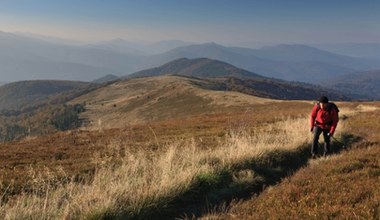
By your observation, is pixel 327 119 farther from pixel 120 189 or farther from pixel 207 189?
pixel 120 189

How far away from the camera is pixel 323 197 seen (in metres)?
7.99

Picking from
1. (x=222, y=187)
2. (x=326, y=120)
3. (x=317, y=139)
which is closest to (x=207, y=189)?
(x=222, y=187)

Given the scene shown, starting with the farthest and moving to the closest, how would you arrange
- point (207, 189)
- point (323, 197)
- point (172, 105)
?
point (172, 105) → point (207, 189) → point (323, 197)

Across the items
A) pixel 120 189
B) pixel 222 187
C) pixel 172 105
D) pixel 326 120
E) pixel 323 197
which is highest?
pixel 326 120

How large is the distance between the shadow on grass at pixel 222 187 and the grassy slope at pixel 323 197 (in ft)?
2.42

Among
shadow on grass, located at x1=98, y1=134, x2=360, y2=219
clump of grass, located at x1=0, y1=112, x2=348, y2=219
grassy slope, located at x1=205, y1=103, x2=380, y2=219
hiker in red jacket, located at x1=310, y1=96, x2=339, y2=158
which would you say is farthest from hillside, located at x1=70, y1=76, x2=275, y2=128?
grassy slope, located at x1=205, y1=103, x2=380, y2=219

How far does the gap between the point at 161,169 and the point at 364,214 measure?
200 inches

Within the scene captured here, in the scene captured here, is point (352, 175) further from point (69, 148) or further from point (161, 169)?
point (69, 148)

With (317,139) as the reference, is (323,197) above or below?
above

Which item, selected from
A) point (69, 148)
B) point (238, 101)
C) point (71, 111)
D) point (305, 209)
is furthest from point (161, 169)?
point (71, 111)

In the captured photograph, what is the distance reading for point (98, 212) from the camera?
717cm

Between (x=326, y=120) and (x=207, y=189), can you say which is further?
(x=326, y=120)

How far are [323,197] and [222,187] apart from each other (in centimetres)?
277

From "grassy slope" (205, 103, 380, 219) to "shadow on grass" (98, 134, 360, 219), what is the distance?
737 millimetres
